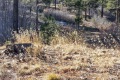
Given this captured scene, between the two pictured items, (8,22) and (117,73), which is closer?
(117,73)

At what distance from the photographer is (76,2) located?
4322 centimetres

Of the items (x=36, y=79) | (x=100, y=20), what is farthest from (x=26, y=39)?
(x=100, y=20)

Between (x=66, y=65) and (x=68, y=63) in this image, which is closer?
(x=66, y=65)

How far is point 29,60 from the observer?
6.66 metres

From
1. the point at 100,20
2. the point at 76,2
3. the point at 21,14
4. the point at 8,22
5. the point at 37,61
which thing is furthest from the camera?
the point at 21,14

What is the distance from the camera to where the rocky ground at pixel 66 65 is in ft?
17.8

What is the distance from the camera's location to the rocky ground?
5.42 meters

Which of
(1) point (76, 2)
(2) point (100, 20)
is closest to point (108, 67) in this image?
(1) point (76, 2)

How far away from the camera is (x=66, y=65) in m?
6.15

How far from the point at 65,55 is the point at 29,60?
845mm

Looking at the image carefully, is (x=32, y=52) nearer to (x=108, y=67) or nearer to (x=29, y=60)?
(x=29, y=60)

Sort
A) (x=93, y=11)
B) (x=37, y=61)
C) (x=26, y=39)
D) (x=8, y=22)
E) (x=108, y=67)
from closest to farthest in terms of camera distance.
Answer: (x=108, y=67) < (x=37, y=61) < (x=26, y=39) < (x=8, y=22) < (x=93, y=11)

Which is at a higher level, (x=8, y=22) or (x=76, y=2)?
(x=76, y=2)

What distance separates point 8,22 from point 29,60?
46.1 meters
